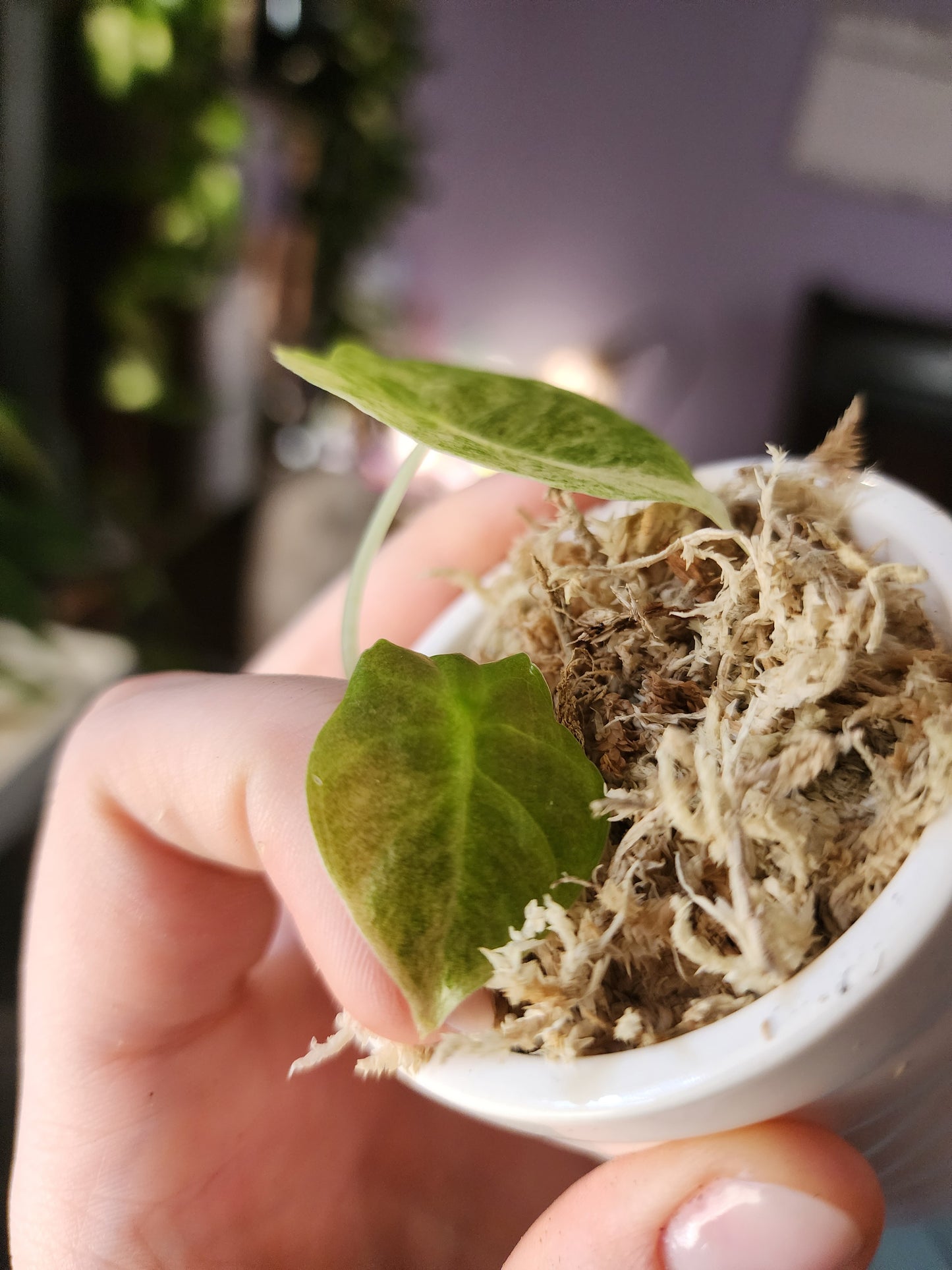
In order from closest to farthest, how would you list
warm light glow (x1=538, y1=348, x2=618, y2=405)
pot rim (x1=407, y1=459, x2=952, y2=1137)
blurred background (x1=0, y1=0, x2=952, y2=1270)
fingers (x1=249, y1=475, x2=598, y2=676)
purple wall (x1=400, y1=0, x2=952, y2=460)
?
1. pot rim (x1=407, y1=459, x2=952, y2=1137)
2. fingers (x1=249, y1=475, x2=598, y2=676)
3. blurred background (x1=0, y1=0, x2=952, y2=1270)
4. purple wall (x1=400, y1=0, x2=952, y2=460)
5. warm light glow (x1=538, y1=348, x2=618, y2=405)

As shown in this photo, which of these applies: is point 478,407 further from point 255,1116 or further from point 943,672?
point 255,1116

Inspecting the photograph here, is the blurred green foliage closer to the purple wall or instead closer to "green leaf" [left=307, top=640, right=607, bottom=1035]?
the purple wall

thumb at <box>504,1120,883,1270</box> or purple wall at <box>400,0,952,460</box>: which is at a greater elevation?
purple wall at <box>400,0,952,460</box>

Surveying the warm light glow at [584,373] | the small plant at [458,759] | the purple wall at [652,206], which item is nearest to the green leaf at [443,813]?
the small plant at [458,759]

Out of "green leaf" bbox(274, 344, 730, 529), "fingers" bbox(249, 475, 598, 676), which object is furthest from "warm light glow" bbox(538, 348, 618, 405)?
"green leaf" bbox(274, 344, 730, 529)

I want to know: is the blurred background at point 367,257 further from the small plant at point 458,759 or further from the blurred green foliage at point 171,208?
the small plant at point 458,759

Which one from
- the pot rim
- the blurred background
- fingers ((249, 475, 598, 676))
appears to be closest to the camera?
the pot rim

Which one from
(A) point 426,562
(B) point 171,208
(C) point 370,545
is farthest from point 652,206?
(C) point 370,545

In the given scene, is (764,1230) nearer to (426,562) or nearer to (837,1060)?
(837,1060)
